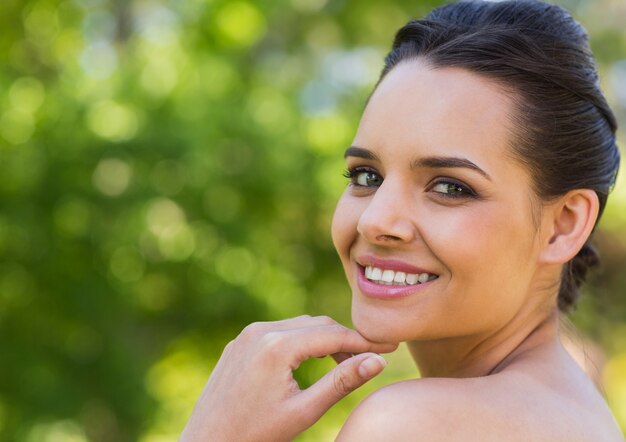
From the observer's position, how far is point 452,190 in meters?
1.80

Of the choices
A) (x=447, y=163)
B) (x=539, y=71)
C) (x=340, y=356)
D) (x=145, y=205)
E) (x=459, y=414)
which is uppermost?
(x=145, y=205)

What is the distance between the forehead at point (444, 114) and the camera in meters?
1.79

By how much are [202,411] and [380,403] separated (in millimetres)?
470

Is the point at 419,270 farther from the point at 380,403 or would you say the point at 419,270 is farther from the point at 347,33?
the point at 347,33

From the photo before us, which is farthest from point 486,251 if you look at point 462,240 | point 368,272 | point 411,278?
point 368,272

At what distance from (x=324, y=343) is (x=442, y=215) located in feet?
1.20

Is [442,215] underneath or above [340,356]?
above

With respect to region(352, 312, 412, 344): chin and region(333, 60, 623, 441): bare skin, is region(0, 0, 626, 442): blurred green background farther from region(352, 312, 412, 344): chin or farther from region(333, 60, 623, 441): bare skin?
region(352, 312, 412, 344): chin

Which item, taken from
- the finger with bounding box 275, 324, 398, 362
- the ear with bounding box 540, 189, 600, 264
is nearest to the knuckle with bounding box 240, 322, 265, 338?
the finger with bounding box 275, 324, 398, 362

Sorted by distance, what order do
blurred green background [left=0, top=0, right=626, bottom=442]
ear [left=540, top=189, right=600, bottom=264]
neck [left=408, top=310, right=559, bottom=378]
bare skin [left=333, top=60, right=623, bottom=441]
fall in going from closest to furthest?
bare skin [left=333, top=60, right=623, bottom=441], ear [left=540, top=189, right=600, bottom=264], neck [left=408, top=310, right=559, bottom=378], blurred green background [left=0, top=0, right=626, bottom=442]

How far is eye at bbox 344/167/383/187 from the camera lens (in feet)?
6.38

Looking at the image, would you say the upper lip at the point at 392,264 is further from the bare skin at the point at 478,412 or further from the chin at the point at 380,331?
the bare skin at the point at 478,412

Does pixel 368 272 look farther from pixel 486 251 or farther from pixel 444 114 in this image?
pixel 444 114

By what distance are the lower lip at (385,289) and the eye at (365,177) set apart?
0.20 m
